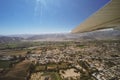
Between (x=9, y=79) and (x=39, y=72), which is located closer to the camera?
(x=9, y=79)

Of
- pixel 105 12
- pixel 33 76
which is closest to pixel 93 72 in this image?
pixel 33 76

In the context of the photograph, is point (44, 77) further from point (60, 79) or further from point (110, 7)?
point (110, 7)

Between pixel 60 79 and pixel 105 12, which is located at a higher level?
pixel 105 12

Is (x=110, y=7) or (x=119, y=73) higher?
(x=110, y=7)

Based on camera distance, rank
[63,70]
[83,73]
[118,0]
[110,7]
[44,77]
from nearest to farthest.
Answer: [118,0] → [110,7] → [44,77] → [83,73] → [63,70]

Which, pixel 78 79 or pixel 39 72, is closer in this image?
pixel 78 79

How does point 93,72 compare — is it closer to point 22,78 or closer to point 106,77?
point 106,77

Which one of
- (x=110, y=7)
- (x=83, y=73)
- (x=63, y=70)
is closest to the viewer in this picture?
(x=110, y=7)

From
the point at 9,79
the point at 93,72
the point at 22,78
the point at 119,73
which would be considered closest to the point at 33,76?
the point at 22,78

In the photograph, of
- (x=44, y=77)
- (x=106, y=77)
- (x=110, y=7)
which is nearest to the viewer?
(x=110, y=7)
